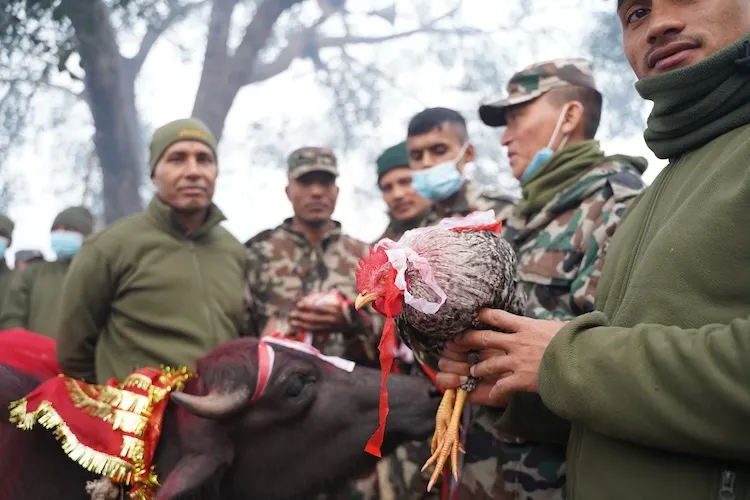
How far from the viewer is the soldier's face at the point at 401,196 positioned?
546 centimetres

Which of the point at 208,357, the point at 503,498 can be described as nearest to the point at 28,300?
the point at 208,357

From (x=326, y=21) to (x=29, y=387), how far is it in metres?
17.1

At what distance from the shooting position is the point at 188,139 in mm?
4715

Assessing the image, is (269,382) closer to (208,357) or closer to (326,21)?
(208,357)

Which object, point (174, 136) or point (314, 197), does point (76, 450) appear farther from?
point (314, 197)

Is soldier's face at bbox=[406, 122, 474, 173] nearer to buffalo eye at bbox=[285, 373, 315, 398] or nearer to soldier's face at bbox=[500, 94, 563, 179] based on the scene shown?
soldier's face at bbox=[500, 94, 563, 179]

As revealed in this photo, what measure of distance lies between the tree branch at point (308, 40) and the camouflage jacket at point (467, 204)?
13691 millimetres

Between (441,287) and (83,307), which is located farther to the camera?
(83,307)

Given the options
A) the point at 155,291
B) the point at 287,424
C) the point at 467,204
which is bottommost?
the point at 287,424

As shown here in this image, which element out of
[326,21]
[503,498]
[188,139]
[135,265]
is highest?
[326,21]

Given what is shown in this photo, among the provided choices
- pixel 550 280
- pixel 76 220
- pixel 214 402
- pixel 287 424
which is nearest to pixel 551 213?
pixel 550 280

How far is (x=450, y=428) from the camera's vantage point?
204 centimetres

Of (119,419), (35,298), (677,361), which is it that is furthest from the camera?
(35,298)

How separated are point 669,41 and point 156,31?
1620cm
